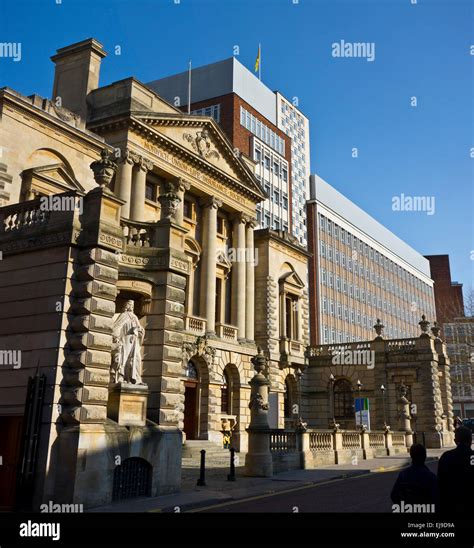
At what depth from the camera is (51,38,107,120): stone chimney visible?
33472mm

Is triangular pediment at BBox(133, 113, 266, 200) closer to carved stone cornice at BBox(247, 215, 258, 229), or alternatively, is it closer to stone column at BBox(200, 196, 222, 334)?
carved stone cornice at BBox(247, 215, 258, 229)

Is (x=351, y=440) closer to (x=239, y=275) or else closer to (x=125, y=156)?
(x=239, y=275)

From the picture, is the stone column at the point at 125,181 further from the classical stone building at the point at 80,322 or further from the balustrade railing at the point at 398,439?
the balustrade railing at the point at 398,439

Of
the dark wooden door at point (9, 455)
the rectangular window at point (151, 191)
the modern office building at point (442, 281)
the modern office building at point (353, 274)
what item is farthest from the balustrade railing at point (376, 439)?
the modern office building at point (442, 281)

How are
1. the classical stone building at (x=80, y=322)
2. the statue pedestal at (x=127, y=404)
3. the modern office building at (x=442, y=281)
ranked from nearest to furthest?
the classical stone building at (x=80, y=322)
the statue pedestal at (x=127, y=404)
the modern office building at (x=442, y=281)

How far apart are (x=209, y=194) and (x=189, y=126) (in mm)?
4486

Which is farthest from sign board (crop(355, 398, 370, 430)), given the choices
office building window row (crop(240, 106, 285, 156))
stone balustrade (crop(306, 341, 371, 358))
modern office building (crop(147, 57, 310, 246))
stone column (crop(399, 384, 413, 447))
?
office building window row (crop(240, 106, 285, 156))

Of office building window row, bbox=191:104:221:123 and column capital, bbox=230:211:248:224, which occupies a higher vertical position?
office building window row, bbox=191:104:221:123

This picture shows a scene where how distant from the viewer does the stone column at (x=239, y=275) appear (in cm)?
3878

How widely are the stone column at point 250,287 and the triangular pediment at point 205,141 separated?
2.92 meters

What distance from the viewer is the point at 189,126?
118 ft

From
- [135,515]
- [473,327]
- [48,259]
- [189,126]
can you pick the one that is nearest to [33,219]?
[48,259]

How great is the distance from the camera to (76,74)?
113ft

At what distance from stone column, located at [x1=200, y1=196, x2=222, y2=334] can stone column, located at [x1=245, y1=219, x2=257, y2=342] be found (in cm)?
383
